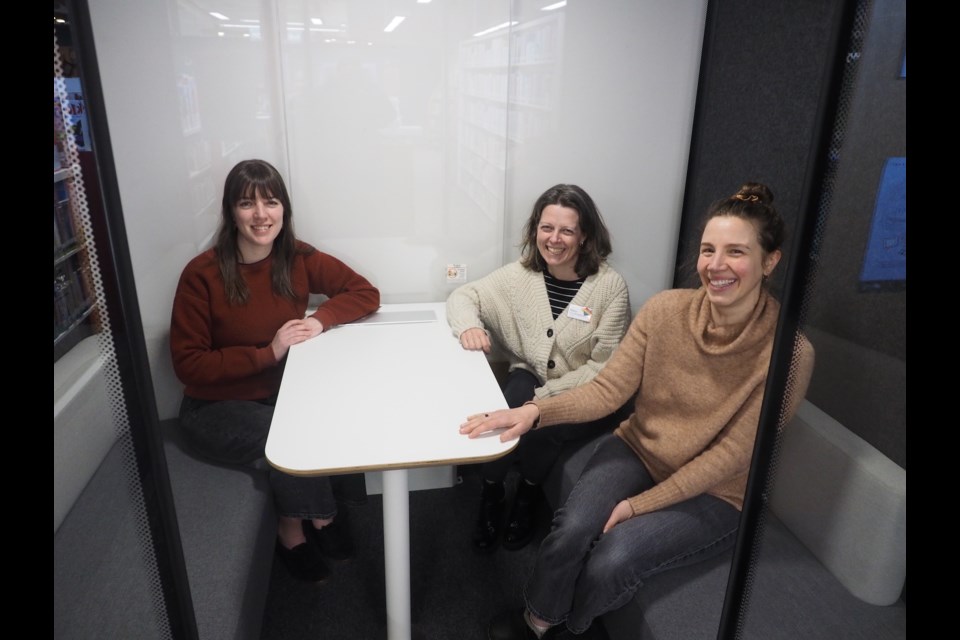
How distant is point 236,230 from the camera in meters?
1.73

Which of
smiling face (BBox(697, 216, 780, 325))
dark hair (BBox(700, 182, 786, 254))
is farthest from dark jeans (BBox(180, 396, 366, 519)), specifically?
dark hair (BBox(700, 182, 786, 254))

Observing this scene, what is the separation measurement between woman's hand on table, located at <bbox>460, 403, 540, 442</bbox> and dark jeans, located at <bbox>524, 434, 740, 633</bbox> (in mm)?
240

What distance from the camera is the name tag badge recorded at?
182cm

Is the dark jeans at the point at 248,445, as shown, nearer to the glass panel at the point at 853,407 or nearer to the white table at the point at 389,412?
the white table at the point at 389,412

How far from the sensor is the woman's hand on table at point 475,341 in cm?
168

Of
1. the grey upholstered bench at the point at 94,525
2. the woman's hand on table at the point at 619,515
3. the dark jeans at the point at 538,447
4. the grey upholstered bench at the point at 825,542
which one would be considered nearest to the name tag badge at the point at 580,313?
the dark jeans at the point at 538,447

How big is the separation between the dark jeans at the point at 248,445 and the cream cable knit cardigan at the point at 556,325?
1.85 feet

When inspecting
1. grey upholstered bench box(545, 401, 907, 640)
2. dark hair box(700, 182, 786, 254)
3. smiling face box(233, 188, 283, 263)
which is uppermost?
dark hair box(700, 182, 786, 254)

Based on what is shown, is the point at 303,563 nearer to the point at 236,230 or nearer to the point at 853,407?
the point at 236,230

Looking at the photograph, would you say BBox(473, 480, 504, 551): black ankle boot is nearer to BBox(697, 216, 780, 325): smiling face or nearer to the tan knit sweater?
the tan knit sweater

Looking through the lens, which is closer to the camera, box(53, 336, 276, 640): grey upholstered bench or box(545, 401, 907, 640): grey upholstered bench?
box(53, 336, 276, 640): grey upholstered bench

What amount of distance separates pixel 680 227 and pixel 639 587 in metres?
1.36
